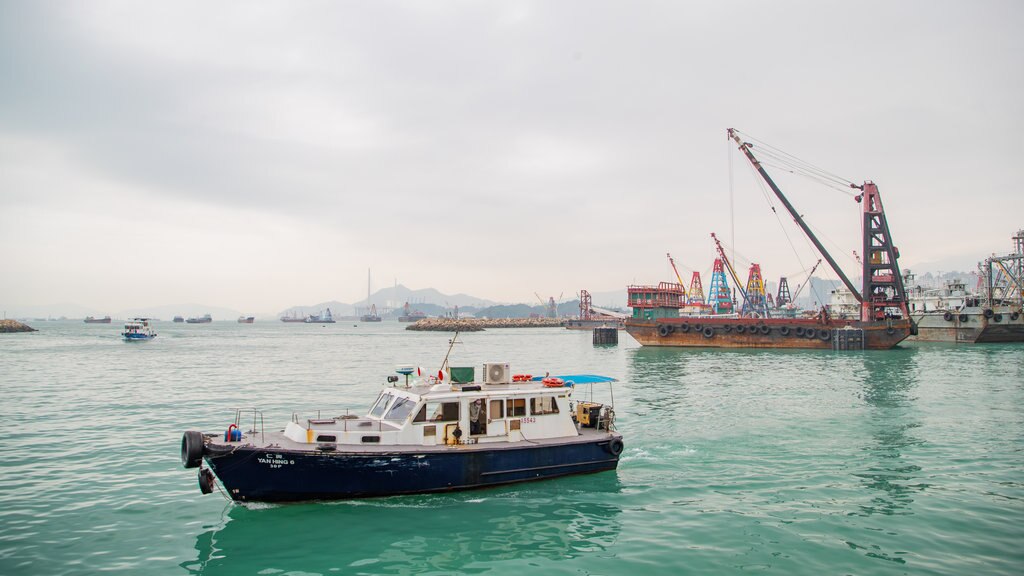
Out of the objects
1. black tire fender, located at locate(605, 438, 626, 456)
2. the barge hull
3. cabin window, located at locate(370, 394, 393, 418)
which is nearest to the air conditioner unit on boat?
cabin window, located at locate(370, 394, 393, 418)

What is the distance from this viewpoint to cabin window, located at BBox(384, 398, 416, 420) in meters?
15.2

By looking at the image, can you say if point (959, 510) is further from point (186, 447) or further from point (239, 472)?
point (186, 447)

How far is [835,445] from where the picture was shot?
20406 mm

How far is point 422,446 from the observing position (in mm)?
14672

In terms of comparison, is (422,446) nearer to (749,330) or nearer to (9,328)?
(749,330)

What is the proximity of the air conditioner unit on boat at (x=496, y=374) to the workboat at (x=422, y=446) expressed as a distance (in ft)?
0.09

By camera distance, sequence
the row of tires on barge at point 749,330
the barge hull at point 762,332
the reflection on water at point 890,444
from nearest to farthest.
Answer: the reflection on water at point 890,444
the barge hull at point 762,332
the row of tires on barge at point 749,330

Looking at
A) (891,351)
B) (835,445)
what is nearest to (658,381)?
(835,445)

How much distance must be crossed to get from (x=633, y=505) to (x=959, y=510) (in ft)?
24.8

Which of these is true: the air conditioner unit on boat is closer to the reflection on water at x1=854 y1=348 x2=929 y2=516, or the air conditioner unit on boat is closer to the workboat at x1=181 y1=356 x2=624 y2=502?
the workboat at x1=181 y1=356 x2=624 y2=502

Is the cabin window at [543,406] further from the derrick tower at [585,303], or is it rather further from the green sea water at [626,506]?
the derrick tower at [585,303]

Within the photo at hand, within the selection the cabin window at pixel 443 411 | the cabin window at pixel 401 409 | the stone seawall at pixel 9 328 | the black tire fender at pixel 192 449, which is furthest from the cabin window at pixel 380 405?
the stone seawall at pixel 9 328

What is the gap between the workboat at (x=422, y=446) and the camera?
44.6 ft

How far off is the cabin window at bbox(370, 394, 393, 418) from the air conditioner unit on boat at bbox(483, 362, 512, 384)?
2777mm
